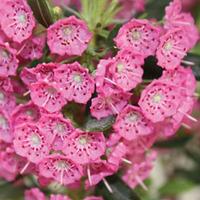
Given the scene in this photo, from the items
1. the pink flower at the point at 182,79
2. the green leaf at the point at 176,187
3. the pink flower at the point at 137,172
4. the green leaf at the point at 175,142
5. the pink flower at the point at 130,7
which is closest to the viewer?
the pink flower at the point at 182,79

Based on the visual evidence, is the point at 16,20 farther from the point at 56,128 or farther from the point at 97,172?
the point at 97,172

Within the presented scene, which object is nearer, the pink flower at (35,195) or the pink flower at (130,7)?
the pink flower at (35,195)

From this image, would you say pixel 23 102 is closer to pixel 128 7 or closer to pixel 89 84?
pixel 89 84

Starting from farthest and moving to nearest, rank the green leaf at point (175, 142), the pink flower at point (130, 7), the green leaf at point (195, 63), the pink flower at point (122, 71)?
1. the green leaf at point (175, 142)
2. the pink flower at point (130, 7)
3. the green leaf at point (195, 63)
4. the pink flower at point (122, 71)

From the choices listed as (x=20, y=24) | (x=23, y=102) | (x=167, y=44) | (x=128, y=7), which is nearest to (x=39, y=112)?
(x=23, y=102)

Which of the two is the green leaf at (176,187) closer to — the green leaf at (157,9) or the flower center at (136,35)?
the green leaf at (157,9)

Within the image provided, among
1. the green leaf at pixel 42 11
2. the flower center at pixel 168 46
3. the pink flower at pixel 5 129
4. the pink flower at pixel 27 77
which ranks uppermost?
the green leaf at pixel 42 11

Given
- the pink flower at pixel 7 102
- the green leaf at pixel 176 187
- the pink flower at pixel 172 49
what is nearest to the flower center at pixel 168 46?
the pink flower at pixel 172 49
